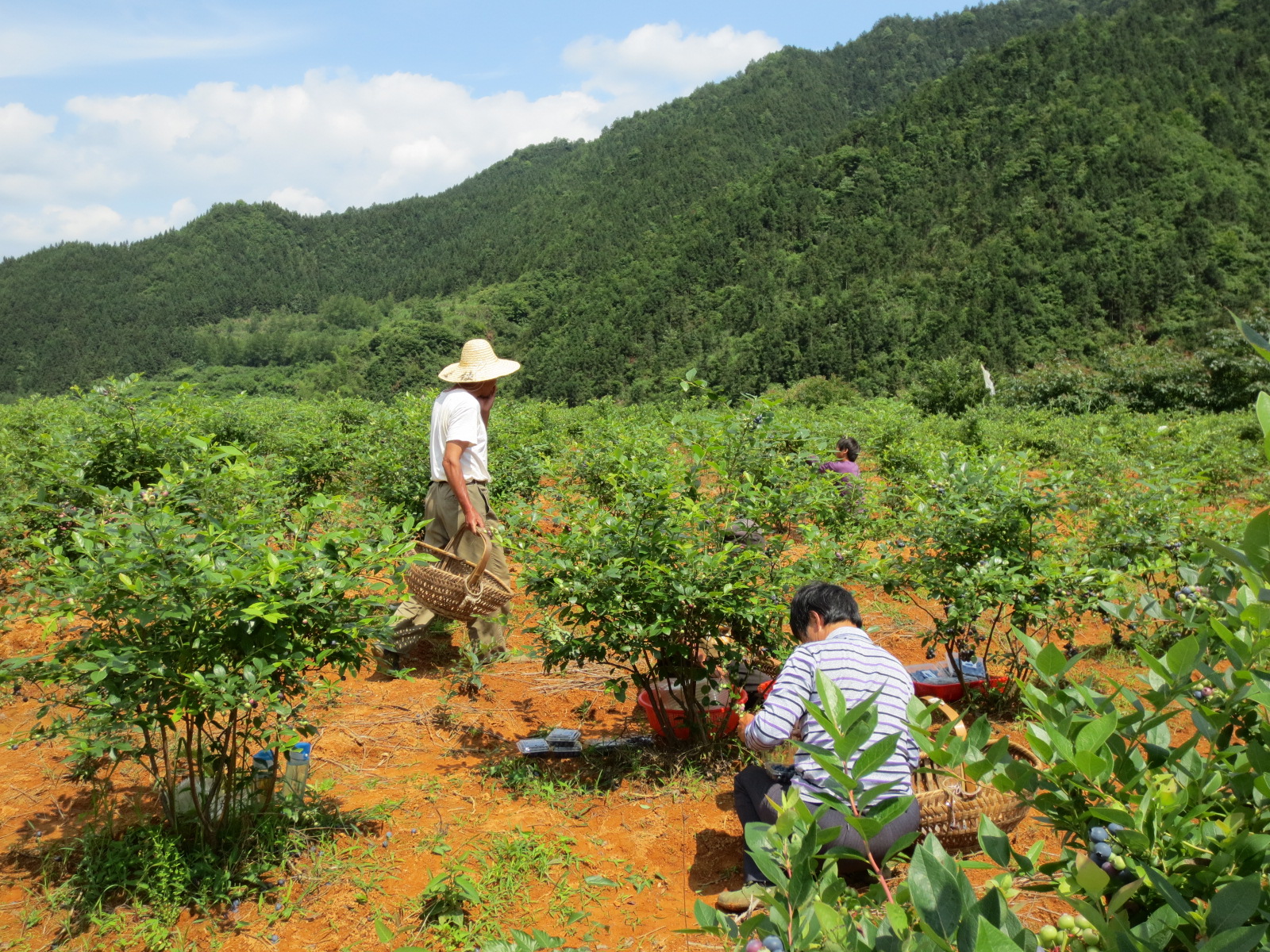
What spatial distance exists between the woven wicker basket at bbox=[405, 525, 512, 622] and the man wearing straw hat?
0.10m

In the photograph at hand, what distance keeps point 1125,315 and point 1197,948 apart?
4147cm

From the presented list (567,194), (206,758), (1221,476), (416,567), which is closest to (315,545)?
(206,758)

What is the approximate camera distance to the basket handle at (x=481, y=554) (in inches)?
153

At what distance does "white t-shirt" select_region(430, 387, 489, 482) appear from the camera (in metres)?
4.12

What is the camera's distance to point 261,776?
2.71 m

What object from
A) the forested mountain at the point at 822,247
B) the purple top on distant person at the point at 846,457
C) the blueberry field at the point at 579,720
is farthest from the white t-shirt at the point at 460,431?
the forested mountain at the point at 822,247

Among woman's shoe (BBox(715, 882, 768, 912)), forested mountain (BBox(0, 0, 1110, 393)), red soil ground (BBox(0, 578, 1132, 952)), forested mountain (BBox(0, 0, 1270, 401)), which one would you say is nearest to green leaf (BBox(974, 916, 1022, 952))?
woman's shoe (BBox(715, 882, 768, 912))

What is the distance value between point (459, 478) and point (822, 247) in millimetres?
54465

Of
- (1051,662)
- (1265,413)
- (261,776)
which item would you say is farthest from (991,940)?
(261,776)

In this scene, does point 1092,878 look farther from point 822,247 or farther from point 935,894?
point 822,247

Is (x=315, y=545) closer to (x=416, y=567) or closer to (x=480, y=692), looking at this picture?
(x=416, y=567)

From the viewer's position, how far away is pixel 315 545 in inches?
95.7

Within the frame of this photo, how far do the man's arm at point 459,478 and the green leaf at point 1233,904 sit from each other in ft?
11.8

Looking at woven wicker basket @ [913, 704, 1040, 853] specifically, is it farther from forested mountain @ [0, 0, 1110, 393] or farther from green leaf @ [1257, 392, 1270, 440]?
forested mountain @ [0, 0, 1110, 393]
